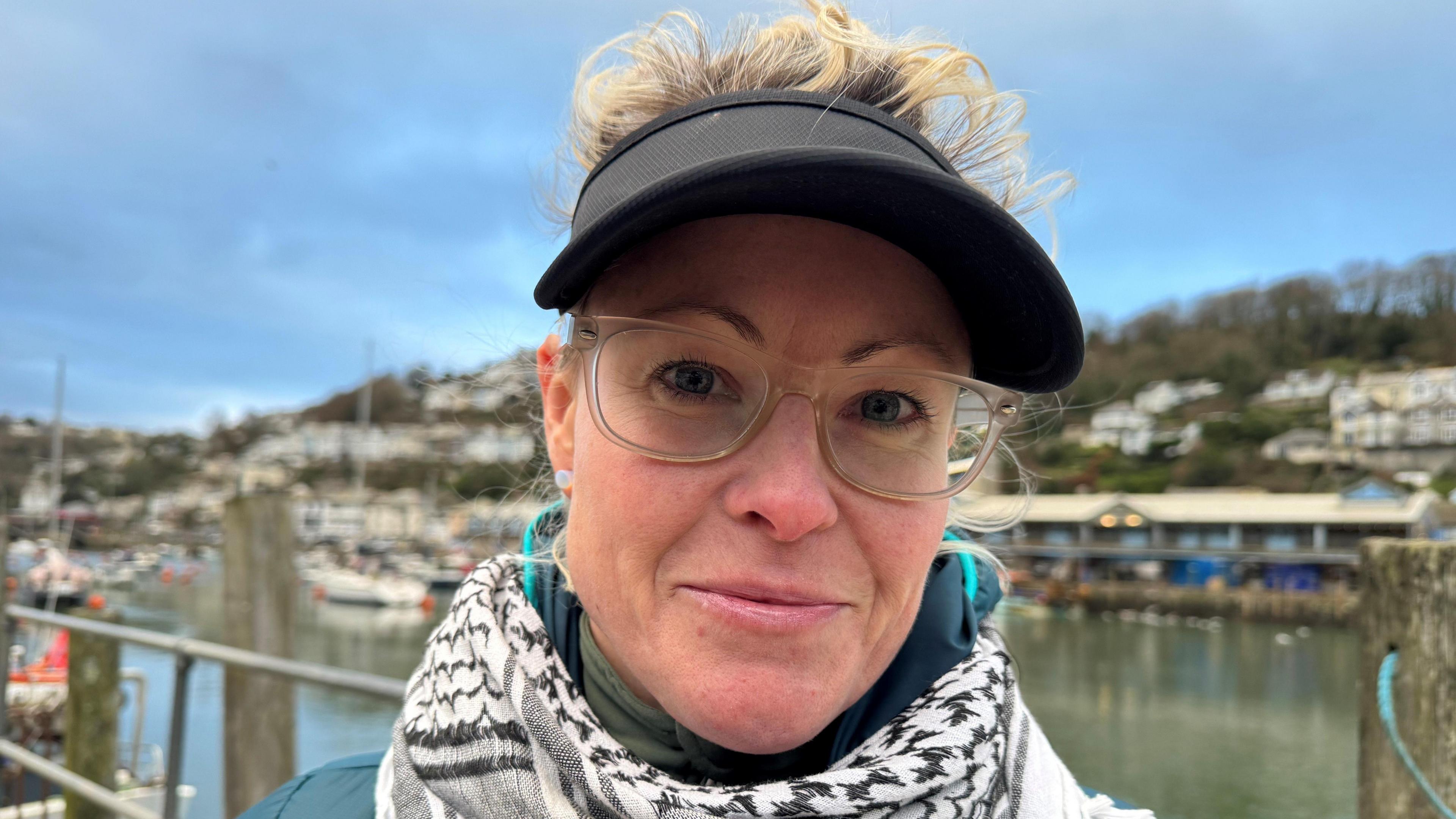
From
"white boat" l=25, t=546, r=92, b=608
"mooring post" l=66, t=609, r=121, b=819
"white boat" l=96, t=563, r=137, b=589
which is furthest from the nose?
"white boat" l=96, t=563, r=137, b=589

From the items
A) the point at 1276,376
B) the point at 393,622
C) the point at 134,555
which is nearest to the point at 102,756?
the point at 393,622

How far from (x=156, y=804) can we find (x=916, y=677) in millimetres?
5598

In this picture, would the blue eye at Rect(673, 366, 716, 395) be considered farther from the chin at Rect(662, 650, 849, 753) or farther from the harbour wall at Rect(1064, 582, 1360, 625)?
the harbour wall at Rect(1064, 582, 1360, 625)

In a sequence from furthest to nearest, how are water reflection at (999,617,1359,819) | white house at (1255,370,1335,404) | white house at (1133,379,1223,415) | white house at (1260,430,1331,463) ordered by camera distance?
white house at (1133,379,1223,415) → white house at (1255,370,1335,404) → white house at (1260,430,1331,463) → water reflection at (999,617,1359,819)

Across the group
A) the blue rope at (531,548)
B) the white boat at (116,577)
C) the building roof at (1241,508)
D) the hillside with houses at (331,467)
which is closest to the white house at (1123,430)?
the building roof at (1241,508)

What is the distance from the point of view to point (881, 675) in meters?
0.92

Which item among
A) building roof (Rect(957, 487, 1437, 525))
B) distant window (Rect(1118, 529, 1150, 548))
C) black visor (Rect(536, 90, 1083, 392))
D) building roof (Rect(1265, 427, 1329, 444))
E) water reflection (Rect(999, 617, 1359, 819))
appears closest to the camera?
black visor (Rect(536, 90, 1083, 392))

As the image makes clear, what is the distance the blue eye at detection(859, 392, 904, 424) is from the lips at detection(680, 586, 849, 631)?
0.59 ft

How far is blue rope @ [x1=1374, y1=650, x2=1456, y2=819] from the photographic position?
65.5 inches

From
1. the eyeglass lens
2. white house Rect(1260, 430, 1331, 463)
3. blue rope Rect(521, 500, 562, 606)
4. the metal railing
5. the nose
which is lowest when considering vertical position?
the metal railing

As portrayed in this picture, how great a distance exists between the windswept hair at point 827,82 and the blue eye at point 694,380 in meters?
0.25

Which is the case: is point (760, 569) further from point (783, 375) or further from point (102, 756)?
point (102, 756)

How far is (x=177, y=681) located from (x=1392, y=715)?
2.76 metres

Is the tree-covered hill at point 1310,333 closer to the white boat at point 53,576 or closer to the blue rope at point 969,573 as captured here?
the white boat at point 53,576
